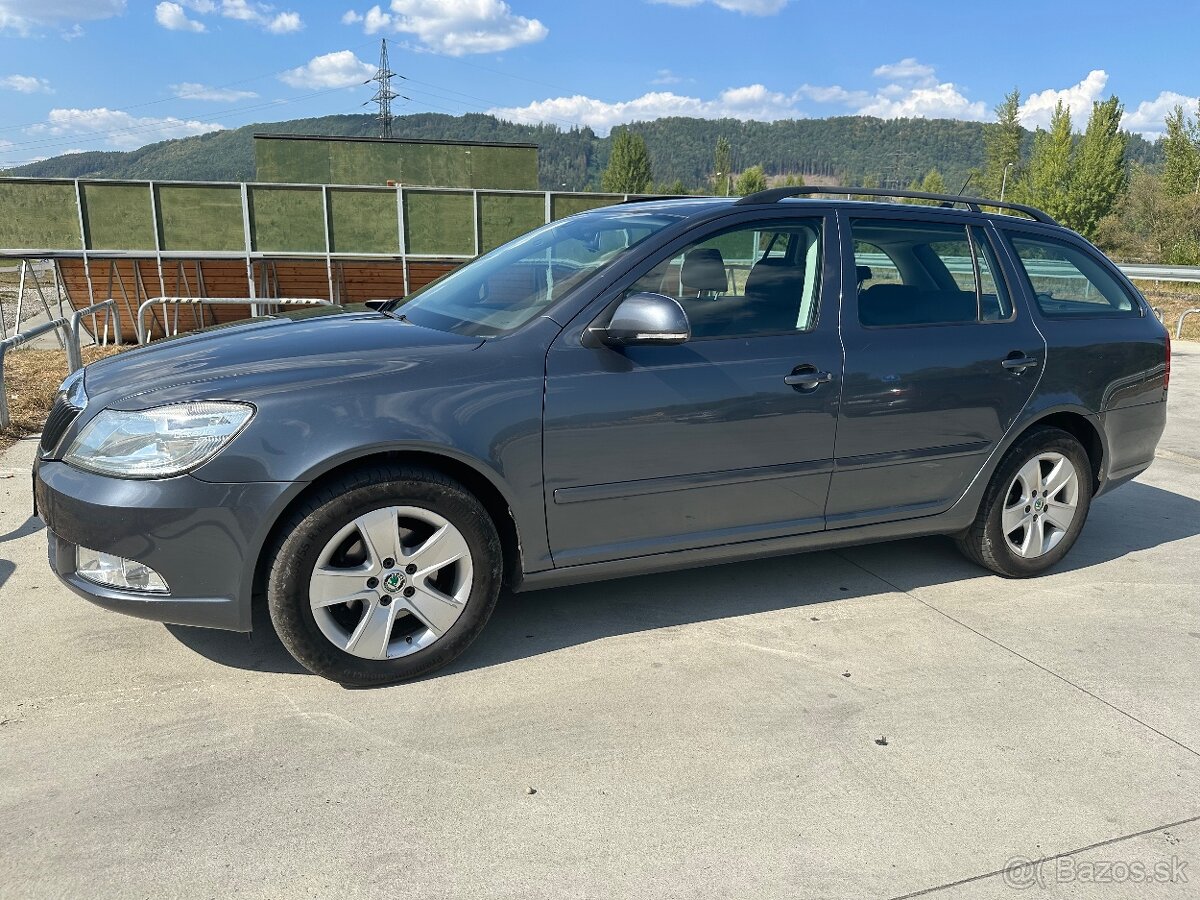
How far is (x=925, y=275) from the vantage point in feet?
13.3

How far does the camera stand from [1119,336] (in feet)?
14.6

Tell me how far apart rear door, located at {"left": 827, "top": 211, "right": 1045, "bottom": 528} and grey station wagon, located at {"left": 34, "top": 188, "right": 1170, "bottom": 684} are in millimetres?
13

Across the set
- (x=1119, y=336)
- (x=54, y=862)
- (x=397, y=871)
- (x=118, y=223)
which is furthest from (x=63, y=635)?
(x=118, y=223)

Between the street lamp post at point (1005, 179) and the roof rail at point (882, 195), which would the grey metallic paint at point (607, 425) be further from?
the street lamp post at point (1005, 179)

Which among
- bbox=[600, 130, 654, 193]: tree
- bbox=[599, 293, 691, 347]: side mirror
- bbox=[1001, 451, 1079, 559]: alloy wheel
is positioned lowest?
bbox=[1001, 451, 1079, 559]: alloy wheel

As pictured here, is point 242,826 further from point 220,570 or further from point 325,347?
point 325,347

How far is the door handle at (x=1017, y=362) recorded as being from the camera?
404cm

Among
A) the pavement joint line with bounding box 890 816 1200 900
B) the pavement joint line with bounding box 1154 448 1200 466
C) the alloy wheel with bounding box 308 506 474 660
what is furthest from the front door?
the pavement joint line with bounding box 1154 448 1200 466

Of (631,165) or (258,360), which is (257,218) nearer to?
(258,360)

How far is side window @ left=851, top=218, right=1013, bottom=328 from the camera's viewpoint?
3844 mm

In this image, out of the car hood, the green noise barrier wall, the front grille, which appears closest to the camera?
the car hood

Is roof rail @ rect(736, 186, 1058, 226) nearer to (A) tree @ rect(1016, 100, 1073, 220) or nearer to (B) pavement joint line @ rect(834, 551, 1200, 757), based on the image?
(B) pavement joint line @ rect(834, 551, 1200, 757)

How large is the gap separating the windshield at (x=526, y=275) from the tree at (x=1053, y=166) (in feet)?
210

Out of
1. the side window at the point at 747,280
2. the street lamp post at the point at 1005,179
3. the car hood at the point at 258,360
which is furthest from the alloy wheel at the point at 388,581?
the street lamp post at the point at 1005,179
